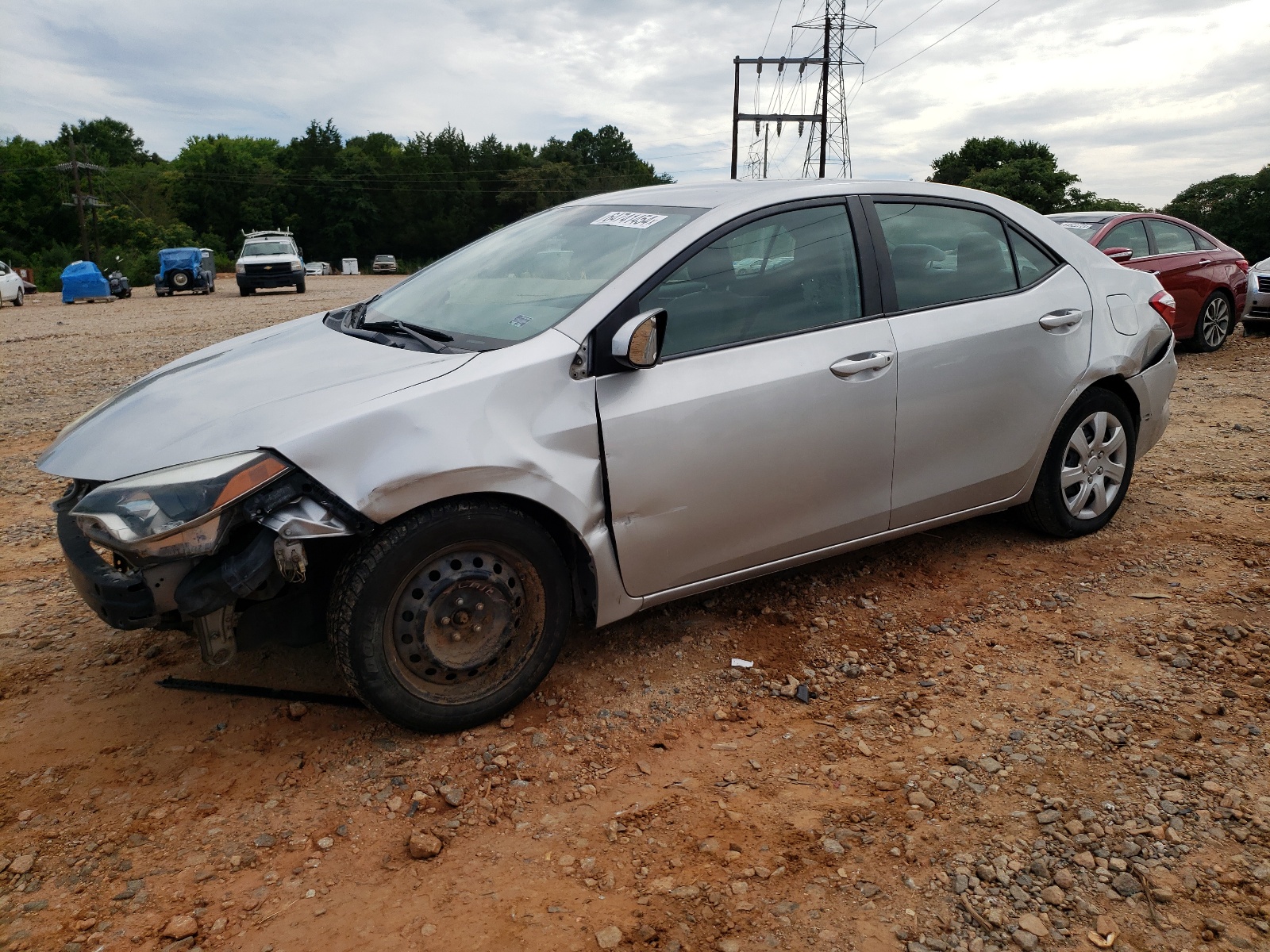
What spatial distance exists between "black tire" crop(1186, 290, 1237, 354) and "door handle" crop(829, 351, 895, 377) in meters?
9.37

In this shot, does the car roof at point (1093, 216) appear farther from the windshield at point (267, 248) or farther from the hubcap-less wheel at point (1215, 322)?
the windshield at point (267, 248)

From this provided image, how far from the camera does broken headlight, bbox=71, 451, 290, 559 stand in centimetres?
251

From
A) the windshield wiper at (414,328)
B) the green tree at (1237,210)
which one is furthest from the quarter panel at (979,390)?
the green tree at (1237,210)

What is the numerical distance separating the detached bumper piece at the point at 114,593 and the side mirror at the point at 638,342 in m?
1.53

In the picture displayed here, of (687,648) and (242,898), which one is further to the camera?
(687,648)

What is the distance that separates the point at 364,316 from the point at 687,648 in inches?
73.7

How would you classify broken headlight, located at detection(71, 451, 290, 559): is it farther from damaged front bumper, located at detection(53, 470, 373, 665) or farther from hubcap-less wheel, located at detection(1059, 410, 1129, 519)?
hubcap-less wheel, located at detection(1059, 410, 1129, 519)

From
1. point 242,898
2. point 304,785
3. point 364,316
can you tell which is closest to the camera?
A: point 242,898

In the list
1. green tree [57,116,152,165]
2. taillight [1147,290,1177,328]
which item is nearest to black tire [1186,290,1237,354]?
taillight [1147,290,1177,328]

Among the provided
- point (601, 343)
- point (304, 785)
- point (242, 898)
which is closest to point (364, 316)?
point (601, 343)

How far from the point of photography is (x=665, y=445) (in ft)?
9.95

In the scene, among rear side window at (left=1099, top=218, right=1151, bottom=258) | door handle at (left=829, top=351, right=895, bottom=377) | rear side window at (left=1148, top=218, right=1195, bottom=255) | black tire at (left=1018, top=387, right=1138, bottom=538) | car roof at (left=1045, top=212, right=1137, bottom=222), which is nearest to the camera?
door handle at (left=829, top=351, right=895, bottom=377)

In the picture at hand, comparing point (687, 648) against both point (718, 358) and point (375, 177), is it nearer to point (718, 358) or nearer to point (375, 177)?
point (718, 358)

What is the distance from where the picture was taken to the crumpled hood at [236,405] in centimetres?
266
